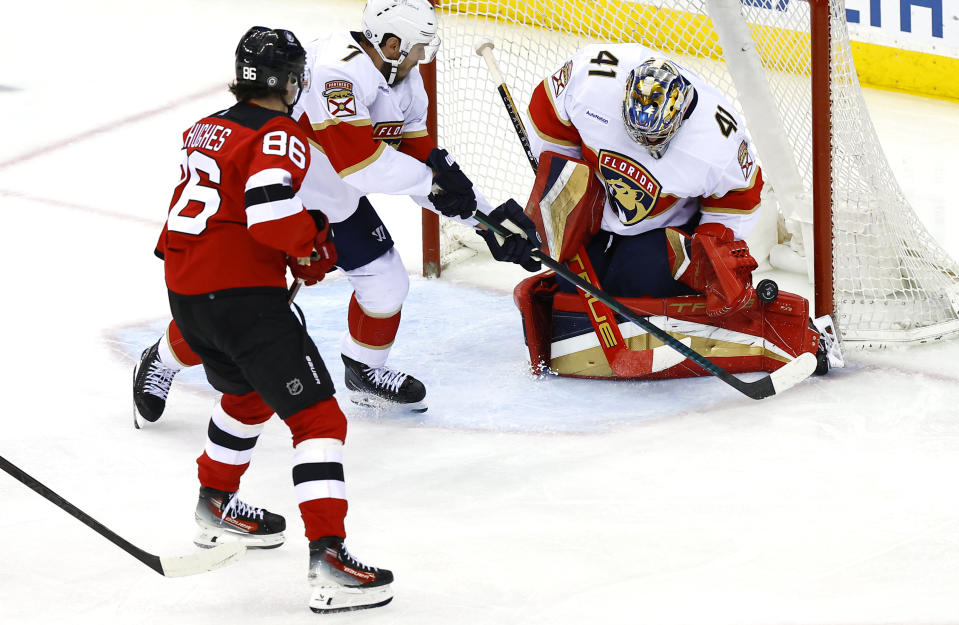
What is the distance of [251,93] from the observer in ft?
7.73

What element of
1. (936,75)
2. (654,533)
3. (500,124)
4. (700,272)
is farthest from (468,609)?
(936,75)

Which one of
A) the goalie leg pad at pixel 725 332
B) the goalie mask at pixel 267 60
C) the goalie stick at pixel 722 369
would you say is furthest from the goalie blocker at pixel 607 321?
the goalie mask at pixel 267 60

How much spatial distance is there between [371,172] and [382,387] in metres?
0.61

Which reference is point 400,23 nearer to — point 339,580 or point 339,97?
point 339,97

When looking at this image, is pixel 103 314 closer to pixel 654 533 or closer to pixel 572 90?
pixel 572 90

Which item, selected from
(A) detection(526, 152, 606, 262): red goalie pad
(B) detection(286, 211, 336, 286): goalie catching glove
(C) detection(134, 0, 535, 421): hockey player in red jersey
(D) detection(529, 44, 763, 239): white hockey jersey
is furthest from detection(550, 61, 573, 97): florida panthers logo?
(B) detection(286, 211, 336, 286): goalie catching glove

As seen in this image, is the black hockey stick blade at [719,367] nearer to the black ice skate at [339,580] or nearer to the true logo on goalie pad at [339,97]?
the true logo on goalie pad at [339,97]

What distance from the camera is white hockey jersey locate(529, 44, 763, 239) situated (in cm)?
323

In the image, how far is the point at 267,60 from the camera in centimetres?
232

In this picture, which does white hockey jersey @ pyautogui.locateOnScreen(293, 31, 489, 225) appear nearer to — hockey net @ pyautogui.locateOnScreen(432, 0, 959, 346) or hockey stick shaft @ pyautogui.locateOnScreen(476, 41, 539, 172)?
hockey stick shaft @ pyautogui.locateOnScreen(476, 41, 539, 172)

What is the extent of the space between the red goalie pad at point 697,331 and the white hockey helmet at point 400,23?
0.78 m

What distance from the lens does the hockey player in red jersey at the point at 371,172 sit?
2.92 meters

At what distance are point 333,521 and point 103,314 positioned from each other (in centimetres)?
198

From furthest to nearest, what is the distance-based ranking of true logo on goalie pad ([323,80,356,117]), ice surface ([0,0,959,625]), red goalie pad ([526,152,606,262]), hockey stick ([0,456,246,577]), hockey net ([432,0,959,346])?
hockey net ([432,0,959,346]) < red goalie pad ([526,152,606,262]) < true logo on goalie pad ([323,80,356,117]) < ice surface ([0,0,959,625]) < hockey stick ([0,456,246,577])
